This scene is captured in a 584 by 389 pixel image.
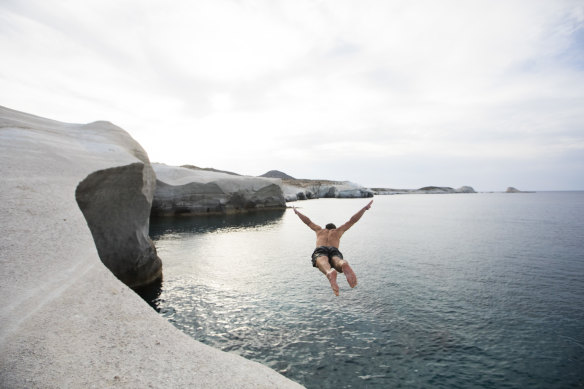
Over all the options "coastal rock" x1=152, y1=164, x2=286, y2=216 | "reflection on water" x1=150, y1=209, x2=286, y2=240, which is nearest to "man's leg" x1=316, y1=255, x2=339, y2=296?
"reflection on water" x1=150, y1=209, x2=286, y2=240

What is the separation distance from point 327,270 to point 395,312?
5442 millimetres

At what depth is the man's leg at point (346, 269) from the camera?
19.2 feet

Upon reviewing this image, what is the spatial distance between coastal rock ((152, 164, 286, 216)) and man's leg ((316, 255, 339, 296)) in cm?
3277

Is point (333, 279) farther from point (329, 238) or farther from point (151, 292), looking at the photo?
point (151, 292)

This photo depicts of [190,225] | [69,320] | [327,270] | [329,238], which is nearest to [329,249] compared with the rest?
[329,238]

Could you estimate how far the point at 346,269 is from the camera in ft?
20.7

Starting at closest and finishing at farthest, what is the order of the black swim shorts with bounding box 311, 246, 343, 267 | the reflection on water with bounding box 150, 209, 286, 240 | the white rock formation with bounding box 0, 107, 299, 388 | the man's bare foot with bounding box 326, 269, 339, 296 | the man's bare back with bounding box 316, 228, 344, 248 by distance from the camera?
the white rock formation with bounding box 0, 107, 299, 388 → the man's bare foot with bounding box 326, 269, 339, 296 → the black swim shorts with bounding box 311, 246, 343, 267 → the man's bare back with bounding box 316, 228, 344, 248 → the reflection on water with bounding box 150, 209, 286, 240

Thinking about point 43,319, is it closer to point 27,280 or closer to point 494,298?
point 27,280

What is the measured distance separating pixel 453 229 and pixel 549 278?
16953 millimetres

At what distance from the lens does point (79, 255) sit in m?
4.57

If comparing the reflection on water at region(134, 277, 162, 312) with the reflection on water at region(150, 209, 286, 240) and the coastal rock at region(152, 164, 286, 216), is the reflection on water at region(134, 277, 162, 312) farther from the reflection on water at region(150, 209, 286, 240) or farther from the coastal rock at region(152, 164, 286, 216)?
the coastal rock at region(152, 164, 286, 216)

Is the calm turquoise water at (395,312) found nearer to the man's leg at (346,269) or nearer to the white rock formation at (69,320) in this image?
the man's leg at (346,269)

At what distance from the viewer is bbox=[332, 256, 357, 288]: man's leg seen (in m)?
5.86

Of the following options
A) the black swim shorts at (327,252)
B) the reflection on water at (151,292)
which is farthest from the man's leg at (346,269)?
the reflection on water at (151,292)
